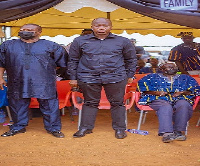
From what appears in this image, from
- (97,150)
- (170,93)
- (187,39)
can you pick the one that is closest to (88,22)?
(187,39)

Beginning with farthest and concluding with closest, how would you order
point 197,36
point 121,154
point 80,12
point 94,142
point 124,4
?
point 197,36 → point 80,12 → point 124,4 → point 94,142 → point 121,154

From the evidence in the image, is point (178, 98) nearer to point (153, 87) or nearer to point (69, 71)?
point (153, 87)

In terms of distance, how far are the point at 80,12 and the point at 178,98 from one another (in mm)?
4168

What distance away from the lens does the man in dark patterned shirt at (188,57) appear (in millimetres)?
7523

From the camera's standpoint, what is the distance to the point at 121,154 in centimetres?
469

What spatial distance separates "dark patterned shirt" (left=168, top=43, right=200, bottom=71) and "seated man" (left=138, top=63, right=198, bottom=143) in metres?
1.82

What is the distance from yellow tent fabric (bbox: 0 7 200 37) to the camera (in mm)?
9164

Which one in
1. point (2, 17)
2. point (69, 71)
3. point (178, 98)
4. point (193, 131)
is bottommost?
point (193, 131)

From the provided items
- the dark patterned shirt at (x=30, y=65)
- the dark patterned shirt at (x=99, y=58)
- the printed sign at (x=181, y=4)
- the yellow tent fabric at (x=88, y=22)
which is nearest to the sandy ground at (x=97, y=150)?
the dark patterned shirt at (x=30, y=65)

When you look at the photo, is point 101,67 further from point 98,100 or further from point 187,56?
point 187,56

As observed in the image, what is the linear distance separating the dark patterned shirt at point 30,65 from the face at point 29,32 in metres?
0.10

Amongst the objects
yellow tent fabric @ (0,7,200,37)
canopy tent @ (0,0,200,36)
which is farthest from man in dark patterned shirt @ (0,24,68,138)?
yellow tent fabric @ (0,7,200,37)

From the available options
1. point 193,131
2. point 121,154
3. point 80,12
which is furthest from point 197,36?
point 121,154

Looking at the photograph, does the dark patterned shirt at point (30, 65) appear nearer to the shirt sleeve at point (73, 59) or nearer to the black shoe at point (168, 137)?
the shirt sleeve at point (73, 59)
